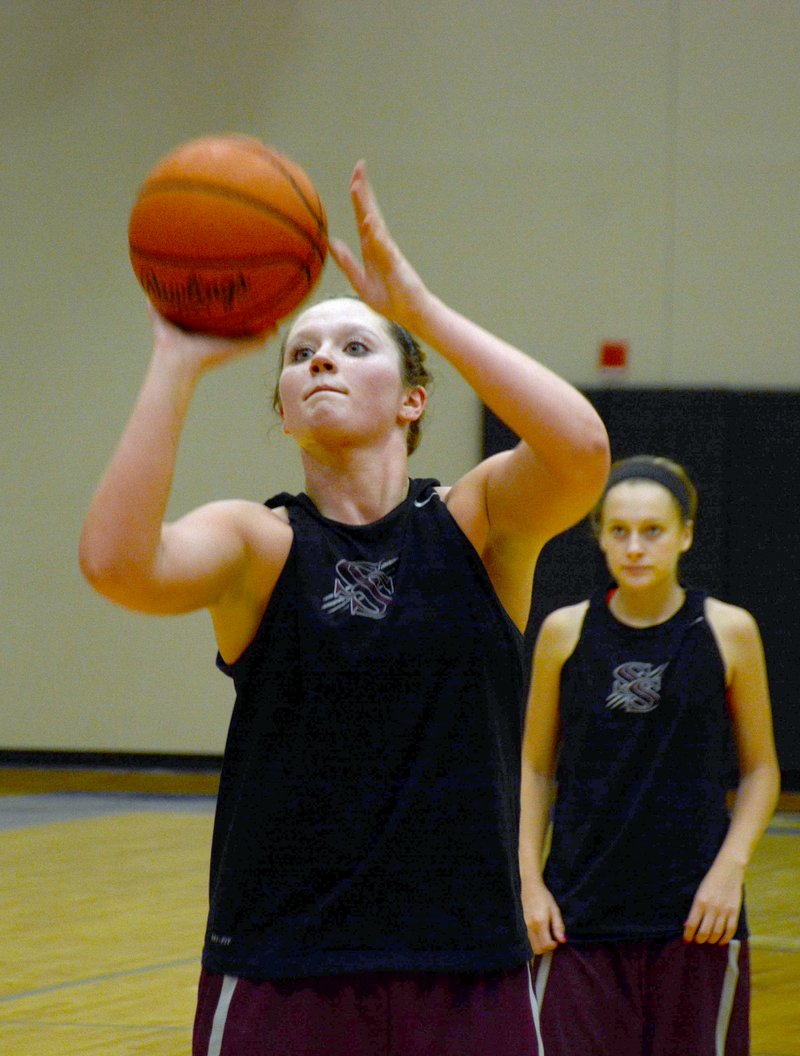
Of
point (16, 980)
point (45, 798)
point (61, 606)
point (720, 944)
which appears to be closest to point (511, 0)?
point (61, 606)

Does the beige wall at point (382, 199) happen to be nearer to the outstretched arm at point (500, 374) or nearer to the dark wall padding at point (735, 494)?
the dark wall padding at point (735, 494)

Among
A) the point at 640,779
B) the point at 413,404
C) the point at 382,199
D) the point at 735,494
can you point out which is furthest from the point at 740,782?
the point at 382,199

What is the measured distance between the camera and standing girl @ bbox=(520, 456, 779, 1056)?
283 cm

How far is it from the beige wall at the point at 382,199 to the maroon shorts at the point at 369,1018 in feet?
22.0

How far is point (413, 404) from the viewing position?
2.14m

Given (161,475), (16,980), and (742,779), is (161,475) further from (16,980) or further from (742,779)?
(16,980)

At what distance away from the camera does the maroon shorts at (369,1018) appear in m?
1.84

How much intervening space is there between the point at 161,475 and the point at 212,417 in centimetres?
707

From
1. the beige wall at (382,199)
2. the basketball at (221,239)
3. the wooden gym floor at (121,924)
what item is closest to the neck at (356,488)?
the basketball at (221,239)

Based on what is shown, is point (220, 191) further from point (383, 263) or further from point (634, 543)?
point (634, 543)

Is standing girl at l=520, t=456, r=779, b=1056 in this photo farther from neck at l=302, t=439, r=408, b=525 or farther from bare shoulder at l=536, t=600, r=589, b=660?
neck at l=302, t=439, r=408, b=525

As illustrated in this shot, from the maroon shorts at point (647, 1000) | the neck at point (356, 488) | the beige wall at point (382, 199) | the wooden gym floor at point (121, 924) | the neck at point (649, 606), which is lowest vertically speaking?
the wooden gym floor at point (121, 924)

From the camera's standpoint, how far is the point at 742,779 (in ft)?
9.80

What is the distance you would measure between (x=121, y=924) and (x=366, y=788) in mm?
3838
